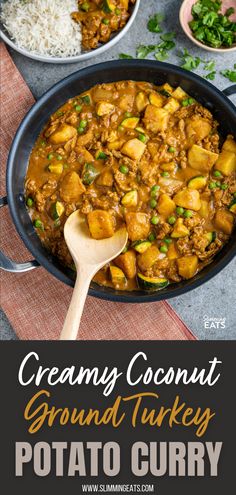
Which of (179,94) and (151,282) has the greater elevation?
(179,94)

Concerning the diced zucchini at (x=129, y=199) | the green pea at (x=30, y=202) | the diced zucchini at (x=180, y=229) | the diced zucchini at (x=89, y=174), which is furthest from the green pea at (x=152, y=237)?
the green pea at (x=30, y=202)

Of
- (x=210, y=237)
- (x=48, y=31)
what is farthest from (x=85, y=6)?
(x=210, y=237)

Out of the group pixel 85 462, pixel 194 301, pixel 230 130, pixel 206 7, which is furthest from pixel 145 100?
pixel 85 462

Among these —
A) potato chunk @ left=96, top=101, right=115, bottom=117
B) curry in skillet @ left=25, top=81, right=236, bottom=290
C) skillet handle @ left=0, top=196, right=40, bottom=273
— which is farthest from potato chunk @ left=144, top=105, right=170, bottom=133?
skillet handle @ left=0, top=196, right=40, bottom=273

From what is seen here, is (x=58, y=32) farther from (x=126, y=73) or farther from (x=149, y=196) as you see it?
(x=149, y=196)

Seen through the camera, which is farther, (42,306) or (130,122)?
(42,306)

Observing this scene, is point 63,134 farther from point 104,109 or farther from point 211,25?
point 211,25

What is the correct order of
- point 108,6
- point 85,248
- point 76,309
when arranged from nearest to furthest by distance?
point 76,309
point 85,248
point 108,6

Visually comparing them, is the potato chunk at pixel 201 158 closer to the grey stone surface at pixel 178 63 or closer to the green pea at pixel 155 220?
the green pea at pixel 155 220
